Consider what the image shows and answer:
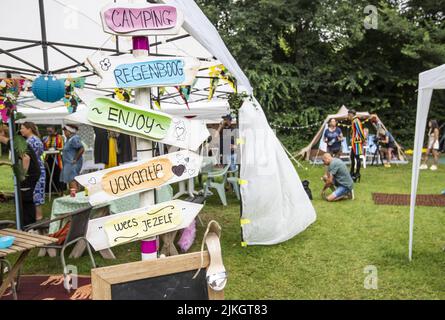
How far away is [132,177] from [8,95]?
12.4ft

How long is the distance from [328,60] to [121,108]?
52.9 ft

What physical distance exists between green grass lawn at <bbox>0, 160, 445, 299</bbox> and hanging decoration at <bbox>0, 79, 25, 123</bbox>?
169cm

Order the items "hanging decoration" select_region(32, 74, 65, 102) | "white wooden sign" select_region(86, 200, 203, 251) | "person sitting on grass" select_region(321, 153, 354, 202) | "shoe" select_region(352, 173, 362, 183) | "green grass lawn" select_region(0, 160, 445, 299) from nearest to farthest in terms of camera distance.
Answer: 1. "white wooden sign" select_region(86, 200, 203, 251)
2. "green grass lawn" select_region(0, 160, 445, 299)
3. "hanging decoration" select_region(32, 74, 65, 102)
4. "person sitting on grass" select_region(321, 153, 354, 202)
5. "shoe" select_region(352, 173, 362, 183)

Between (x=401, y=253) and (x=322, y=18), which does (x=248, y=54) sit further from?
(x=401, y=253)

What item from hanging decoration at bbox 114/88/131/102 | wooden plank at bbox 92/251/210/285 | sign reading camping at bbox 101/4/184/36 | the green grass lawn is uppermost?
sign reading camping at bbox 101/4/184/36

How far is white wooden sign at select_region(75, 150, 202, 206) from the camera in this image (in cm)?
178

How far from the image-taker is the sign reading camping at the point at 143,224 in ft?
5.92

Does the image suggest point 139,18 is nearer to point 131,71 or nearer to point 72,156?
point 131,71

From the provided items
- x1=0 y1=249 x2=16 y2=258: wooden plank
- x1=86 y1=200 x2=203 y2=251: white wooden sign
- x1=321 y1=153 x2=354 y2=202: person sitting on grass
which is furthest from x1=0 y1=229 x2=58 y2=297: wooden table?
x1=321 y1=153 x2=354 y2=202: person sitting on grass

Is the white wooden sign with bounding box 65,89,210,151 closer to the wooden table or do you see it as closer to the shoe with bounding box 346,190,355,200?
the wooden table

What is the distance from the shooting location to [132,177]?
1807 mm

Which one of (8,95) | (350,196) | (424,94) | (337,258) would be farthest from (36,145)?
(350,196)

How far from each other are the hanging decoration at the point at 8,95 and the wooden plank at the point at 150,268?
11.8 feet
